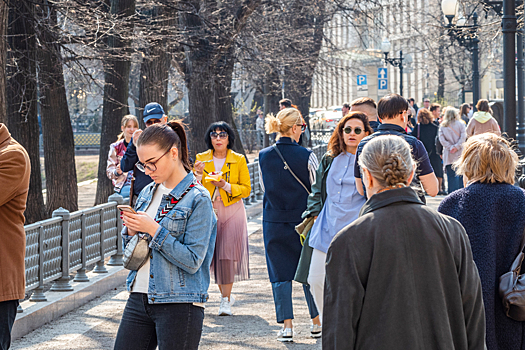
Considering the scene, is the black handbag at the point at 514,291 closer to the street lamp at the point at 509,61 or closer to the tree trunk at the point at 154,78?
the street lamp at the point at 509,61

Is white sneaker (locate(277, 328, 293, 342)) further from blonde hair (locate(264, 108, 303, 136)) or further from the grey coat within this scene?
the grey coat

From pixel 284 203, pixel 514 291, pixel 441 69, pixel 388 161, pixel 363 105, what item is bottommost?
pixel 514 291

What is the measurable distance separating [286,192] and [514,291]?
285 centimetres

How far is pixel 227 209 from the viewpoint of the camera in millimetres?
7281

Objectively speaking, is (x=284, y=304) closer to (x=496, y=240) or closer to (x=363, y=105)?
(x=363, y=105)

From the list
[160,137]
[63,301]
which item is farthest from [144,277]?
[63,301]

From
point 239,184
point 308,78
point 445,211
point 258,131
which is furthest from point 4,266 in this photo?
point 258,131

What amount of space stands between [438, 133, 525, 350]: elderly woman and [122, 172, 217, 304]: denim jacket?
1439 mm

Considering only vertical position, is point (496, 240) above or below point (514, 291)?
above

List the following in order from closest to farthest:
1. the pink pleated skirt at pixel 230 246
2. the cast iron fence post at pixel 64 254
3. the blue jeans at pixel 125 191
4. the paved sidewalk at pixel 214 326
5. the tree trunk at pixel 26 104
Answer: the paved sidewalk at pixel 214 326 < the pink pleated skirt at pixel 230 246 < the cast iron fence post at pixel 64 254 < the blue jeans at pixel 125 191 < the tree trunk at pixel 26 104

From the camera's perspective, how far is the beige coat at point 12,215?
3.82 metres

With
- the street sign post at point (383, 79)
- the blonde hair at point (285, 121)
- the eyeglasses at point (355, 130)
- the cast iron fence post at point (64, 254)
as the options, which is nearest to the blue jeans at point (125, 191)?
the cast iron fence post at point (64, 254)

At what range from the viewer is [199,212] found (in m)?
3.48

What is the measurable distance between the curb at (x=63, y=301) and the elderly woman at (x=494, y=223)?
4.07 m
